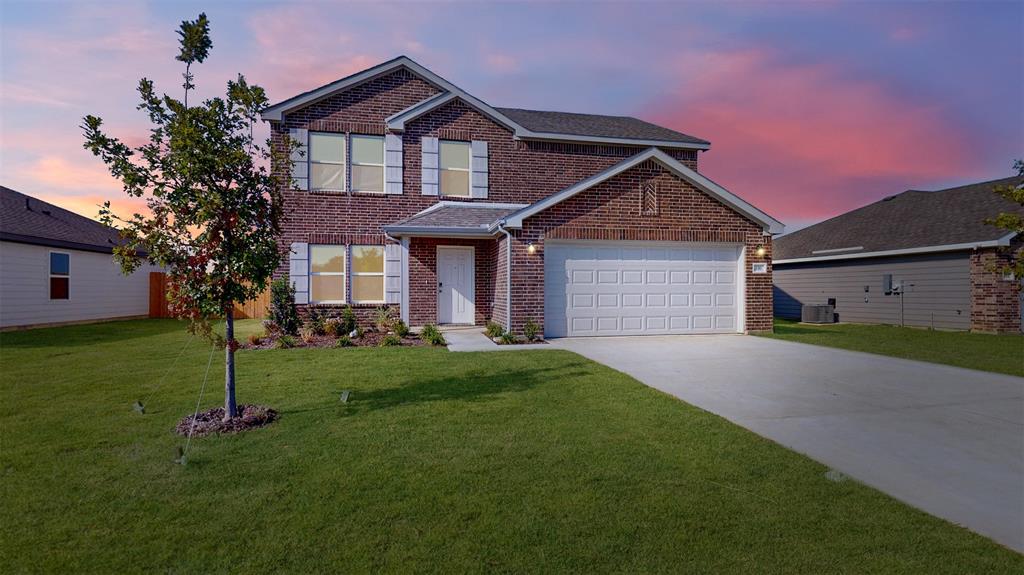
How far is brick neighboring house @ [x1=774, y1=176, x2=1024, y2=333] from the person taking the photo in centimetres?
1571

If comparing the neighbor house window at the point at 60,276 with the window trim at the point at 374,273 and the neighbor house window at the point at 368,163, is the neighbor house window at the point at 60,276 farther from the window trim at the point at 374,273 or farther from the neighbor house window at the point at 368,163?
the neighbor house window at the point at 368,163

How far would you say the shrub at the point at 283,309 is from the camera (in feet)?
45.0

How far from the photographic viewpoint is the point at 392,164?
15.0 metres

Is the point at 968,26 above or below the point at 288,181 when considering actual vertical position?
above

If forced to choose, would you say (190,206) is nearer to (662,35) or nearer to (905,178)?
(662,35)

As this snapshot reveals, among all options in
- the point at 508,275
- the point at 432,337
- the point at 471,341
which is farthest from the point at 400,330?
the point at 508,275

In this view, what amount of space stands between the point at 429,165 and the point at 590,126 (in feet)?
19.7

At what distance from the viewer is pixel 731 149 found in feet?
58.9

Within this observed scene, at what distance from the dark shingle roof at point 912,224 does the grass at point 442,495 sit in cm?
1694

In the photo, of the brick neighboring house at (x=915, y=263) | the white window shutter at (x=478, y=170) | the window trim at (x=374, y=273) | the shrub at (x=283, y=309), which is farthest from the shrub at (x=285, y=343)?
the brick neighboring house at (x=915, y=263)

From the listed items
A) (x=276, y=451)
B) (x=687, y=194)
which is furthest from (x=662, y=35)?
(x=276, y=451)

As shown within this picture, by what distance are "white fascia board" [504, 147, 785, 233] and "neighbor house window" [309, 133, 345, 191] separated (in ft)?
19.4

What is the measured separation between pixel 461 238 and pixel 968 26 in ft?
Result: 43.2

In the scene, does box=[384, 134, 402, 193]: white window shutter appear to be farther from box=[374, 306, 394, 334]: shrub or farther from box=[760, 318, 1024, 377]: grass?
box=[760, 318, 1024, 377]: grass
